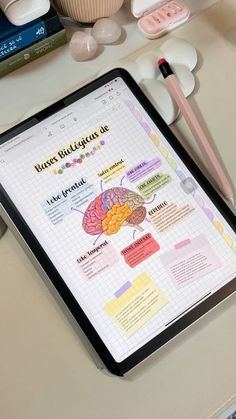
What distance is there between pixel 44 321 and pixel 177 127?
9.5 inches

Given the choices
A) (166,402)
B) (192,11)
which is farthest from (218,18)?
(166,402)

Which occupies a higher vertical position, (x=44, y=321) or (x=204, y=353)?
(x=44, y=321)

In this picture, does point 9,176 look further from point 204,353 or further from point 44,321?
point 204,353

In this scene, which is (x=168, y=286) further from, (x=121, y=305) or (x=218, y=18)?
(x=218, y=18)

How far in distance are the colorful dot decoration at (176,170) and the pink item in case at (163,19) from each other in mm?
117

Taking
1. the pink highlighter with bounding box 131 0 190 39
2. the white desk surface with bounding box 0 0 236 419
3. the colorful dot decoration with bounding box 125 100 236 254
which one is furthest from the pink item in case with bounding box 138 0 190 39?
the white desk surface with bounding box 0 0 236 419

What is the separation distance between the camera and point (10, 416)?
0.49 meters

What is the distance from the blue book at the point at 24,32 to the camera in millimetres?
573

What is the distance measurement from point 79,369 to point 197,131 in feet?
0.86

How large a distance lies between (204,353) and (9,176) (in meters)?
0.24

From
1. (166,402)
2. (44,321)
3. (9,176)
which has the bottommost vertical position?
(166,402)

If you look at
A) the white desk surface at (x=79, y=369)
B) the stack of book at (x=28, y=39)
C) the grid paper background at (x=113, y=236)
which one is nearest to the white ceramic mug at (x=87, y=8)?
the stack of book at (x=28, y=39)

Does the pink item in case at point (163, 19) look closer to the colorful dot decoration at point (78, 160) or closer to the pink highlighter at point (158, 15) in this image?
the pink highlighter at point (158, 15)

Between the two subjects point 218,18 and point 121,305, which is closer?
point 121,305
